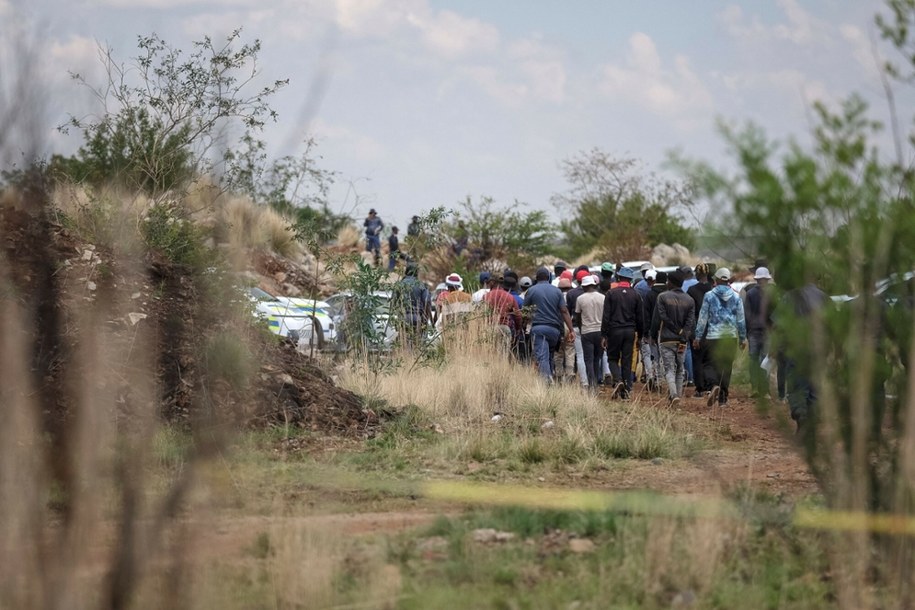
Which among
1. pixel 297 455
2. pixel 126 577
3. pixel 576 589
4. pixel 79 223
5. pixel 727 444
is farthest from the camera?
pixel 79 223

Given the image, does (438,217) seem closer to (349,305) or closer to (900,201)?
(349,305)

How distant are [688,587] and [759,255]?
1.75m

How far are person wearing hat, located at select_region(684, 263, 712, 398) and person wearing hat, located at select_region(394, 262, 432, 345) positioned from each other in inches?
135

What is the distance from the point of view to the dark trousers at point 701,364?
49.8ft

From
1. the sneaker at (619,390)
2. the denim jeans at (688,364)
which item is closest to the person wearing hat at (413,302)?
the sneaker at (619,390)

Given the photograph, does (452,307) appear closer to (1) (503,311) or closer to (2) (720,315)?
(1) (503,311)

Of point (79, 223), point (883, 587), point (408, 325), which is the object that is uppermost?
point (79, 223)

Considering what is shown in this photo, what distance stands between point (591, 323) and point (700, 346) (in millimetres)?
1447

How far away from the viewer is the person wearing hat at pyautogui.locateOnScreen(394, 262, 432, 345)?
1428 centimetres

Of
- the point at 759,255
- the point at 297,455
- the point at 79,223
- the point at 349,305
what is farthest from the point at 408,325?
the point at 759,255

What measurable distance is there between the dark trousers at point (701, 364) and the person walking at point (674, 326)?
0.20 m

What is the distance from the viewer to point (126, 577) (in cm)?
424

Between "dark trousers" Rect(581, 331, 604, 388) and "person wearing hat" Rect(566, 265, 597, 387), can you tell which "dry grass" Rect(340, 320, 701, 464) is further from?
"person wearing hat" Rect(566, 265, 597, 387)

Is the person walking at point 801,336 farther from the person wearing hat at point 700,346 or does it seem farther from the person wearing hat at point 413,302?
the person wearing hat at point 700,346
